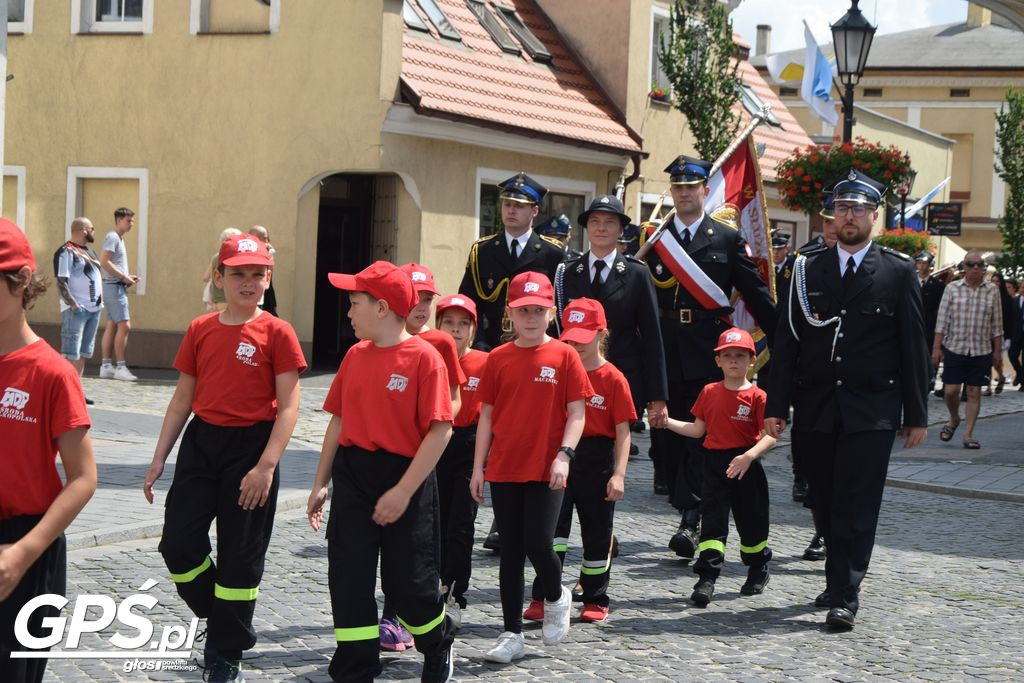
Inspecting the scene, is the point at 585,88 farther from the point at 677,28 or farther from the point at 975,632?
the point at 975,632

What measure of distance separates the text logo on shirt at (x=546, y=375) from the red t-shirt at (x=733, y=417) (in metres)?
1.95

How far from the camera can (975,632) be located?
25.1ft

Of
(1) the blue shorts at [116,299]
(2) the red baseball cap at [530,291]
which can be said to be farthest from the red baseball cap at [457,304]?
(1) the blue shorts at [116,299]

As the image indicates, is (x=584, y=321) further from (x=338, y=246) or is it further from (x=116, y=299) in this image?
(x=338, y=246)

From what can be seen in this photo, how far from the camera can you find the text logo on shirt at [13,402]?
416 cm

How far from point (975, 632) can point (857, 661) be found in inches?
39.3

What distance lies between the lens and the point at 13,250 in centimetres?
417

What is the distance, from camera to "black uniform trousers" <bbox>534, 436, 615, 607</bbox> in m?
7.55

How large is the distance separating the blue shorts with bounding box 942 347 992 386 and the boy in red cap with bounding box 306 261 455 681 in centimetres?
1212

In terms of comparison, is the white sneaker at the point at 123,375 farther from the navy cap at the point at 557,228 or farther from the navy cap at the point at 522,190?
the navy cap at the point at 522,190

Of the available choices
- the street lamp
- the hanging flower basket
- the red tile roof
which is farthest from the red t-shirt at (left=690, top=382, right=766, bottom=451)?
the red tile roof

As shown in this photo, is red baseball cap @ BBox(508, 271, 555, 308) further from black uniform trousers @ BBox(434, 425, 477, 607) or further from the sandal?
the sandal

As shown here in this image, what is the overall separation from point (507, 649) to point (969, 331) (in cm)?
1160

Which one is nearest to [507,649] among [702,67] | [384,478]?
[384,478]
